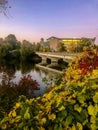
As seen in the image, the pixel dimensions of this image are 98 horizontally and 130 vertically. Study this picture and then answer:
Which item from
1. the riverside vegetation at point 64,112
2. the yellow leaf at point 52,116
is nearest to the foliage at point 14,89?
the riverside vegetation at point 64,112

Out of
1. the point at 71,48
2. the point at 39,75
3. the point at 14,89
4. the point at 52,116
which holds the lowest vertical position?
the point at 71,48

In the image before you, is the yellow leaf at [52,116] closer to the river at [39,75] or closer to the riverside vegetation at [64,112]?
the riverside vegetation at [64,112]

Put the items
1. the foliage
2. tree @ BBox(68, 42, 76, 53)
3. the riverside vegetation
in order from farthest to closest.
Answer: tree @ BBox(68, 42, 76, 53), the foliage, the riverside vegetation

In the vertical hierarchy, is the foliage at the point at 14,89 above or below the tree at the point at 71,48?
above

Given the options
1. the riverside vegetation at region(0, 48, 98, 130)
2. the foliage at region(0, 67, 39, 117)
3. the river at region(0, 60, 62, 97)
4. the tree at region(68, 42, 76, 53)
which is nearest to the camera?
the riverside vegetation at region(0, 48, 98, 130)

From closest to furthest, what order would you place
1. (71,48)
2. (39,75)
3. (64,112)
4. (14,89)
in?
(64,112) → (14,89) → (39,75) → (71,48)

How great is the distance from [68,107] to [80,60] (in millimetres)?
5622

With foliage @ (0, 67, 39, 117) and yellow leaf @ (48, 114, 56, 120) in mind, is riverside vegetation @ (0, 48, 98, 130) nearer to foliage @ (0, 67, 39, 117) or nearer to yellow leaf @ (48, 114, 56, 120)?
yellow leaf @ (48, 114, 56, 120)

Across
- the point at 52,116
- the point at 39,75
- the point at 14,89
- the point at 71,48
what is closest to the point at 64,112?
the point at 52,116

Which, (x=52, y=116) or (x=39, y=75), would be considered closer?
(x=52, y=116)

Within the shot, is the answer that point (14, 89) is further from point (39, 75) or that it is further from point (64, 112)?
point (39, 75)

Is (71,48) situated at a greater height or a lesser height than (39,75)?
lesser

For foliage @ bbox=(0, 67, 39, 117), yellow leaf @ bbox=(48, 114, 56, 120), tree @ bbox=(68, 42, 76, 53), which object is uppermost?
yellow leaf @ bbox=(48, 114, 56, 120)

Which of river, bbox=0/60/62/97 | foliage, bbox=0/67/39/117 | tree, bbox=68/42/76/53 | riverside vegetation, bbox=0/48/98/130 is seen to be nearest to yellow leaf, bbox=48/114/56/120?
riverside vegetation, bbox=0/48/98/130
